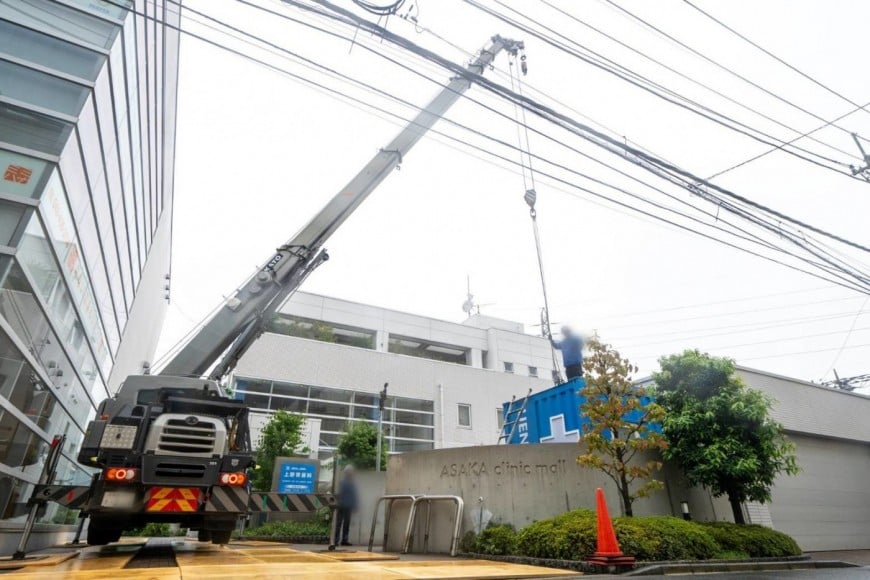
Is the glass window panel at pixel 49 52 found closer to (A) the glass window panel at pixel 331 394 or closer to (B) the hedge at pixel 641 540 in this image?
(B) the hedge at pixel 641 540

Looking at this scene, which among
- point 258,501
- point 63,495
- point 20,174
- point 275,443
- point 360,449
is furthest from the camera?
point 360,449

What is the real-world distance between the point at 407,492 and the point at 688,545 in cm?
563

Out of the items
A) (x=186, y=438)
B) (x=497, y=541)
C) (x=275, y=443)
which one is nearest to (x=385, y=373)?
(x=275, y=443)

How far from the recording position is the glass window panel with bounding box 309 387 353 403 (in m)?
22.3

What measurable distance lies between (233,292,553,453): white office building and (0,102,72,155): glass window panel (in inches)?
548

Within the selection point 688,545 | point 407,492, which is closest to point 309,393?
point 407,492

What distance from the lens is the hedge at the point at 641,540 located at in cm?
652

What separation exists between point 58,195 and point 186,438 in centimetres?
392

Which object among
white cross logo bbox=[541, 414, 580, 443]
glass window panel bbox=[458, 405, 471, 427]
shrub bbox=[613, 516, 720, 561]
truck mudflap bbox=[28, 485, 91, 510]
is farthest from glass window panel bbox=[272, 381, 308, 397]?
shrub bbox=[613, 516, 720, 561]

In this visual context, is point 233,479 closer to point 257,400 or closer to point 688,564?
point 688,564

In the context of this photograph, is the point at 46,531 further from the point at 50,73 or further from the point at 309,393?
the point at 309,393

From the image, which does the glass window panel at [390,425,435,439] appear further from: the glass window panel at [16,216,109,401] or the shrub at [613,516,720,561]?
the shrub at [613,516,720,561]

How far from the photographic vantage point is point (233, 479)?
718 cm

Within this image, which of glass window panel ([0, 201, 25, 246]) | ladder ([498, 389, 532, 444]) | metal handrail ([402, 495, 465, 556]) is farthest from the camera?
ladder ([498, 389, 532, 444])
